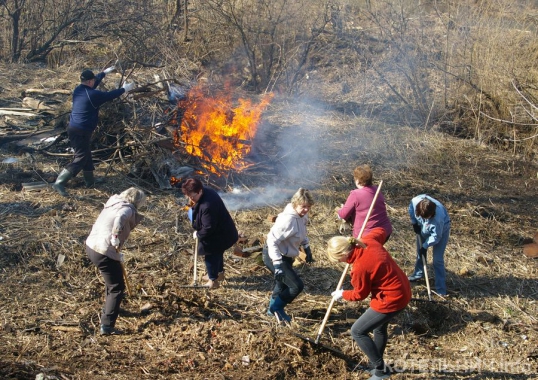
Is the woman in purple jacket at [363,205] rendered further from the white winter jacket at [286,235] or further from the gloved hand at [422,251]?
the gloved hand at [422,251]

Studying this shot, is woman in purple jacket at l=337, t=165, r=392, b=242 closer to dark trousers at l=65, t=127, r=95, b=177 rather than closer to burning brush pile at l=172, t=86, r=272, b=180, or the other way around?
burning brush pile at l=172, t=86, r=272, b=180

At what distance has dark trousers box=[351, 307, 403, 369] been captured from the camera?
489 centimetres

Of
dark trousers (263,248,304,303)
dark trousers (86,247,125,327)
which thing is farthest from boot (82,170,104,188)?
dark trousers (263,248,304,303)

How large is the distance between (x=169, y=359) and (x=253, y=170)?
16.6 ft

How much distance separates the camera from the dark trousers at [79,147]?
8.39 metres

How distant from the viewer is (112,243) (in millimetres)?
5328

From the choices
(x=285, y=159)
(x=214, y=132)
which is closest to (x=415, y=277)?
(x=285, y=159)

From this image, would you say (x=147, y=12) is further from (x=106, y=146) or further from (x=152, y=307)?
(x=152, y=307)

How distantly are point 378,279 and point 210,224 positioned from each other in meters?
2.04

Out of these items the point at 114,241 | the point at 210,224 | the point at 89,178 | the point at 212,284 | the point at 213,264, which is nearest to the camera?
the point at 114,241

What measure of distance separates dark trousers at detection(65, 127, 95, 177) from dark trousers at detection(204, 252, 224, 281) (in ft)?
10.9

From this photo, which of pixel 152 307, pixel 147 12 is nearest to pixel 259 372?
pixel 152 307

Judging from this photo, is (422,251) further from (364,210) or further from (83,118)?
(83,118)

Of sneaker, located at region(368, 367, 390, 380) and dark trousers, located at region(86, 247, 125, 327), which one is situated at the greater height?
dark trousers, located at region(86, 247, 125, 327)
